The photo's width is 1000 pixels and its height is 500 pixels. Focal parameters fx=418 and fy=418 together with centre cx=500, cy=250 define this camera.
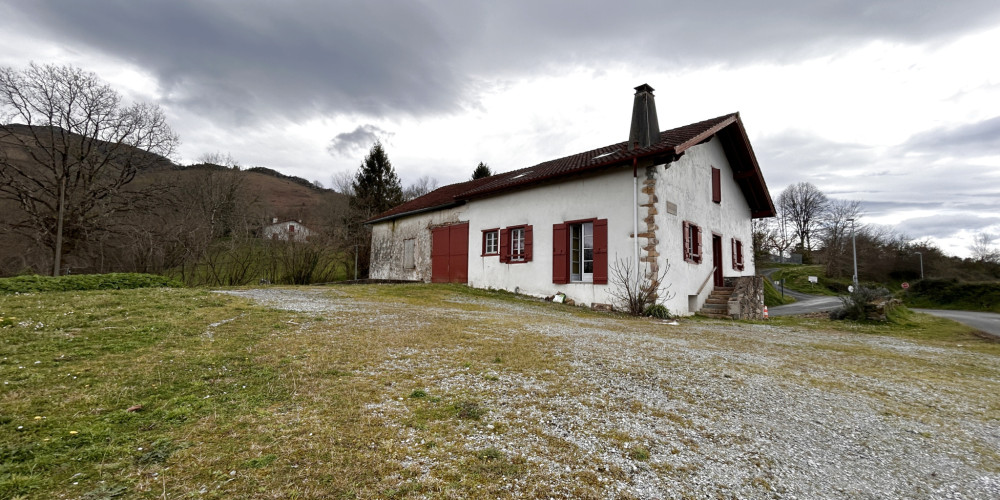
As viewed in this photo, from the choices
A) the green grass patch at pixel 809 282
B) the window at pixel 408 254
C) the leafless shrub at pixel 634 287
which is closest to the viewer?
the leafless shrub at pixel 634 287

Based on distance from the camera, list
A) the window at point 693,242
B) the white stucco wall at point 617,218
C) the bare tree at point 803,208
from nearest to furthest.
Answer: the white stucco wall at point 617,218 → the window at point 693,242 → the bare tree at point 803,208

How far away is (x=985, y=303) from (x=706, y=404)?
106 ft

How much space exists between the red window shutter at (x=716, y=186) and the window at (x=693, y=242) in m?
1.93

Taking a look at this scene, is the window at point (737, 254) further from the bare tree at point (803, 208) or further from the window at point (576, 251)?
the bare tree at point (803, 208)

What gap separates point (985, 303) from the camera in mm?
23359

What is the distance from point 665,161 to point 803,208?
55.8 metres

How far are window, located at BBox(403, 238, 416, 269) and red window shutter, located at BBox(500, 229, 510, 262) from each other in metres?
5.53

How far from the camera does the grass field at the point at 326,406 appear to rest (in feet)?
6.41

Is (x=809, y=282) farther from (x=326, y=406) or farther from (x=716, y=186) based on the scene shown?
(x=326, y=406)

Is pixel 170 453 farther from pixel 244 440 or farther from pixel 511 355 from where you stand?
pixel 511 355

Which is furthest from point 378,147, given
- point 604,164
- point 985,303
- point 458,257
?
point 985,303

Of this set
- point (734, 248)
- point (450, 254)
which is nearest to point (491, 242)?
point (450, 254)

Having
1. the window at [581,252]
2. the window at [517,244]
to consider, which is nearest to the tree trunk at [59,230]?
the window at [517,244]

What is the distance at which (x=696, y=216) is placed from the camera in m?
12.6
